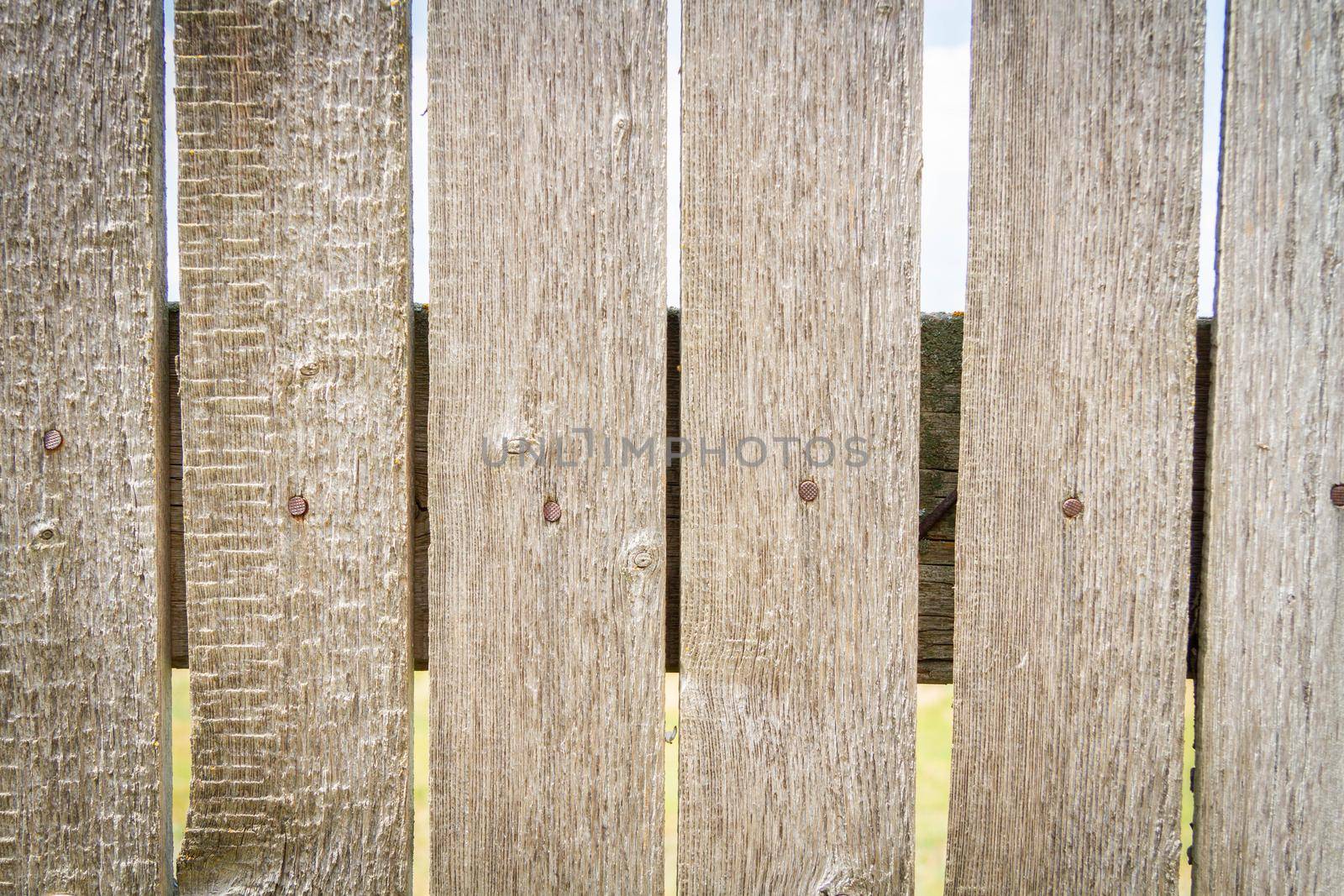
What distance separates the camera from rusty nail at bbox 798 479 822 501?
1.31 m

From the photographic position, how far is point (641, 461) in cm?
131

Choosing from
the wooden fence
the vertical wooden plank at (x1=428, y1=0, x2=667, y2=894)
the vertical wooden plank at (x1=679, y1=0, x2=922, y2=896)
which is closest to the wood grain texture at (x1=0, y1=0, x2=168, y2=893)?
the wooden fence

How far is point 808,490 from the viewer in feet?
4.30

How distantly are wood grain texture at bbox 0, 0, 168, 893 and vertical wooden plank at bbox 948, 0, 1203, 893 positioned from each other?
1367 millimetres

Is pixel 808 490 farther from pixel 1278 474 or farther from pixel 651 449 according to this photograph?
pixel 1278 474

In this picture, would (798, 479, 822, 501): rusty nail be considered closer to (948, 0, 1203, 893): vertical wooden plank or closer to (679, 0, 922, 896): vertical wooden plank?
(679, 0, 922, 896): vertical wooden plank

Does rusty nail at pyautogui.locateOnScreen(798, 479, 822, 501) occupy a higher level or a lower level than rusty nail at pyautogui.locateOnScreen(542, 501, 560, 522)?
higher

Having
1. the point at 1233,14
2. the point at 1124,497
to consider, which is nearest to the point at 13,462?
the point at 1124,497

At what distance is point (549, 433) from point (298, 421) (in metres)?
0.42

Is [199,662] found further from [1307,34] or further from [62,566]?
[1307,34]

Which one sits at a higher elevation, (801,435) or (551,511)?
(801,435)

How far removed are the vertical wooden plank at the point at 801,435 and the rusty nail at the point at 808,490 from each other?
0.04 feet

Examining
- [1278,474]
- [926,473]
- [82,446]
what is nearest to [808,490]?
[926,473]

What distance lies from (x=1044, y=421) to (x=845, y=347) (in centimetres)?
35
